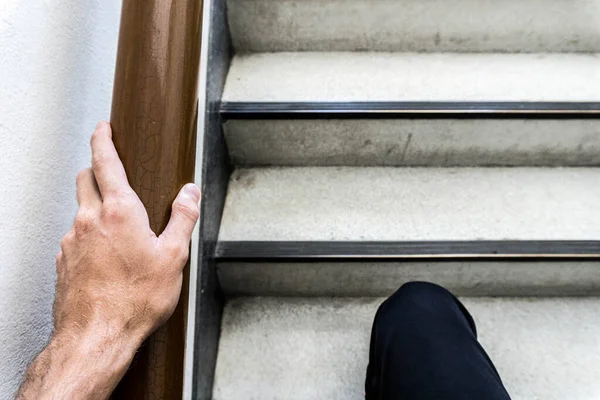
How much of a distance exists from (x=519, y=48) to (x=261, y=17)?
680mm

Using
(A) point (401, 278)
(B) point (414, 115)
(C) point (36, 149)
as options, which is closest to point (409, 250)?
(A) point (401, 278)

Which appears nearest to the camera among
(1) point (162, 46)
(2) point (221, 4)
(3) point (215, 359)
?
(1) point (162, 46)

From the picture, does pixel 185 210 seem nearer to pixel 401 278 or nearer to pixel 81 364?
pixel 81 364

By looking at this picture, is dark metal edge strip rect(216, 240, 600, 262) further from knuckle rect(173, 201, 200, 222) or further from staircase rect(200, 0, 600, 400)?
knuckle rect(173, 201, 200, 222)

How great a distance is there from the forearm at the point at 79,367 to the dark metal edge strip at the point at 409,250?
0.39 meters

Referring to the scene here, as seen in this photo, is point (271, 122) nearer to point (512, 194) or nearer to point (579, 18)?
point (512, 194)

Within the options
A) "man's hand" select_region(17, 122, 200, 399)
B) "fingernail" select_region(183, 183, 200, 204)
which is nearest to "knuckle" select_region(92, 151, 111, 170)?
"man's hand" select_region(17, 122, 200, 399)

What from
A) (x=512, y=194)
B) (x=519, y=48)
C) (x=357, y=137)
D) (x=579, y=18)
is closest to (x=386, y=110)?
(x=357, y=137)

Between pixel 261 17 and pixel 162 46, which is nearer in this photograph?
pixel 162 46

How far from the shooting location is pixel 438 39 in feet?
3.70

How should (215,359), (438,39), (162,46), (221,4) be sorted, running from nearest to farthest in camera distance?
(162,46) → (215,359) → (221,4) → (438,39)

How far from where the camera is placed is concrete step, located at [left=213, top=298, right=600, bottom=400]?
869 mm

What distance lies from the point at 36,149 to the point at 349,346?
682 mm

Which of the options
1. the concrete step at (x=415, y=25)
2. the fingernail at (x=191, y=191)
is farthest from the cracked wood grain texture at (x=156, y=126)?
the concrete step at (x=415, y=25)
